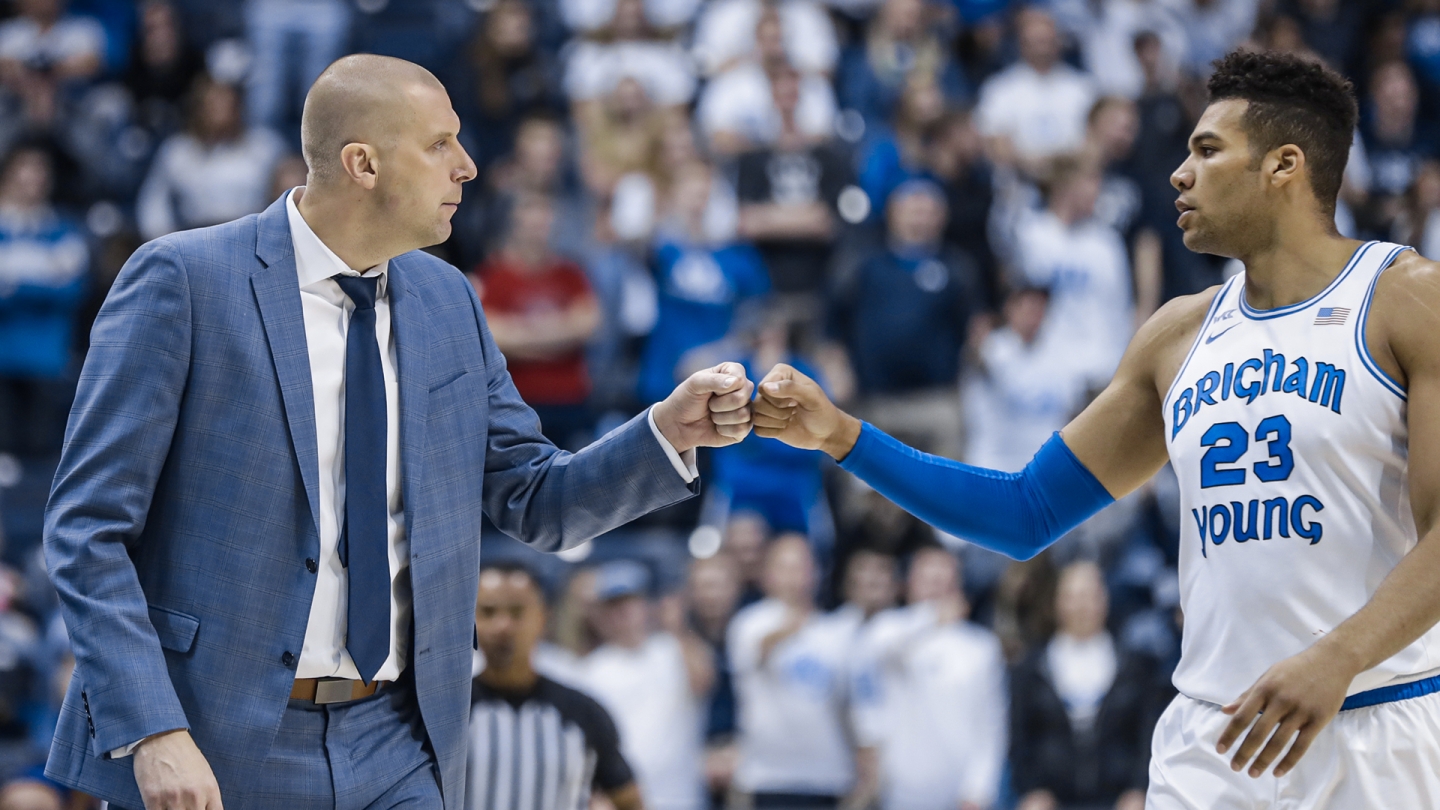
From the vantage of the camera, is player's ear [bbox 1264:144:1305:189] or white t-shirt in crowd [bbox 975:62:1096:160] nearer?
player's ear [bbox 1264:144:1305:189]

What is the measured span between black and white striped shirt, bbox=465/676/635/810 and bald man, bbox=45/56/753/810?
2220 millimetres

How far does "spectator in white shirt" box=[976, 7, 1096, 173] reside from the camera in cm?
1086

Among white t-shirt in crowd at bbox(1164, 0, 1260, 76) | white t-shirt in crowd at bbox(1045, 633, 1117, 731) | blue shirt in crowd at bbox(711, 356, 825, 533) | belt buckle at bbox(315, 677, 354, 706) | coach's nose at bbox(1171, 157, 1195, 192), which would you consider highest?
white t-shirt in crowd at bbox(1164, 0, 1260, 76)

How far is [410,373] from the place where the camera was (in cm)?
357

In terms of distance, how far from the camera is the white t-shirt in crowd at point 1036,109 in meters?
10.9

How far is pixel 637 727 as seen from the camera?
8.13 metres

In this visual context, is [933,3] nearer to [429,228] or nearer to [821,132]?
[821,132]

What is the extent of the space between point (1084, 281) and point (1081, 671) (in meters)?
2.86

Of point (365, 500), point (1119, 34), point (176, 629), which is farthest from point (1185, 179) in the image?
point (1119, 34)

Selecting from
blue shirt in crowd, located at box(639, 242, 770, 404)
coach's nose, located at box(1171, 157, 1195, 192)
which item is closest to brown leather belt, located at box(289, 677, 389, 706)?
coach's nose, located at box(1171, 157, 1195, 192)

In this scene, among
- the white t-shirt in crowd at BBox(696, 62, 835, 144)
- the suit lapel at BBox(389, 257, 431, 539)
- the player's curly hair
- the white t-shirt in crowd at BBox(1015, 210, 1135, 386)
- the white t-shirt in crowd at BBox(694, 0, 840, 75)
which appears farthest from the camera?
the white t-shirt in crowd at BBox(694, 0, 840, 75)

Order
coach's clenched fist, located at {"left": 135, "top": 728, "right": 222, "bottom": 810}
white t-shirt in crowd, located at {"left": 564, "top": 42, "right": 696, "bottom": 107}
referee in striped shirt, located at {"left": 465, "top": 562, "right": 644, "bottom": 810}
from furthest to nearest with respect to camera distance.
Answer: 1. white t-shirt in crowd, located at {"left": 564, "top": 42, "right": 696, "bottom": 107}
2. referee in striped shirt, located at {"left": 465, "top": 562, "right": 644, "bottom": 810}
3. coach's clenched fist, located at {"left": 135, "top": 728, "right": 222, "bottom": 810}

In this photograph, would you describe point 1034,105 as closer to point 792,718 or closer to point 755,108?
point 755,108

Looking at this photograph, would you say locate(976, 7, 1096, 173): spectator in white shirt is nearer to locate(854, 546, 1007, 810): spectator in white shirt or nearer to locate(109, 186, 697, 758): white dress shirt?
locate(854, 546, 1007, 810): spectator in white shirt
